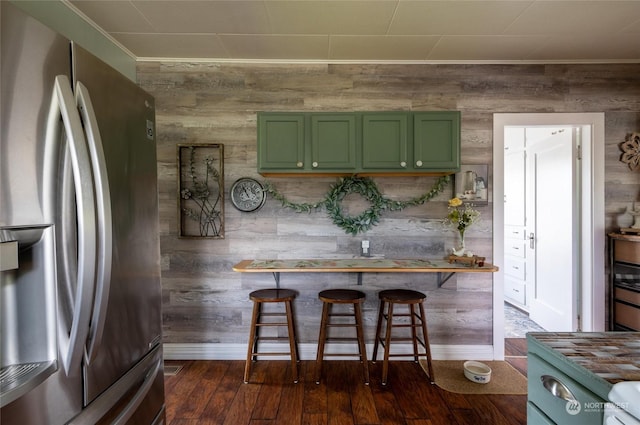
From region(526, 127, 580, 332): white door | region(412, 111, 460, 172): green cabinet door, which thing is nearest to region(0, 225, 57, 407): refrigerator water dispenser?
region(412, 111, 460, 172): green cabinet door

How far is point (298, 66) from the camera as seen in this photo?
2.69 meters

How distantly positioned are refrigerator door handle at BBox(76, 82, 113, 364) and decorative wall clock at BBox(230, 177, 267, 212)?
5.83 ft

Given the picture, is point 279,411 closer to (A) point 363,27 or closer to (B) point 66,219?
(B) point 66,219

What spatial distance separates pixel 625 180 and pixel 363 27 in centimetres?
264

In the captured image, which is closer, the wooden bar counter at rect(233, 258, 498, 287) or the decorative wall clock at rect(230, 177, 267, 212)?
the wooden bar counter at rect(233, 258, 498, 287)

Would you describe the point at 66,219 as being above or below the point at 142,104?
below

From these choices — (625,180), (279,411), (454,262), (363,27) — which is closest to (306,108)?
(363,27)

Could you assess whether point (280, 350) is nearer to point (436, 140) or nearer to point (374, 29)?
point (436, 140)

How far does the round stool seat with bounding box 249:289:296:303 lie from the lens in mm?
2375

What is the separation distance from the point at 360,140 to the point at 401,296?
128 centimetres

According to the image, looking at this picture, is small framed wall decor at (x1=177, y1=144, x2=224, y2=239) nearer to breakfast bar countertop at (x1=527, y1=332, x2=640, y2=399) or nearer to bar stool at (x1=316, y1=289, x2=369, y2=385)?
bar stool at (x1=316, y1=289, x2=369, y2=385)

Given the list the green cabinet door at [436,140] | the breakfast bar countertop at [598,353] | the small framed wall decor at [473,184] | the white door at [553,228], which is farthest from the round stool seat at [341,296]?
the white door at [553,228]

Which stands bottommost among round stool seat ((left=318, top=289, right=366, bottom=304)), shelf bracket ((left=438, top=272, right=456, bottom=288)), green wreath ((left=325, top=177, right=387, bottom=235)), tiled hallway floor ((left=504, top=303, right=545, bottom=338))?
tiled hallway floor ((left=504, top=303, right=545, bottom=338))

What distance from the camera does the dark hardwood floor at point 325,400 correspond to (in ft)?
6.50
